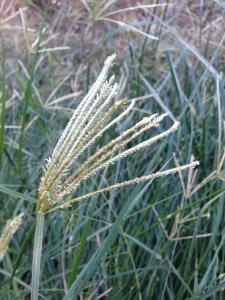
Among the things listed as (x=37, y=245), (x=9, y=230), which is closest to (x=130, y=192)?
(x=37, y=245)

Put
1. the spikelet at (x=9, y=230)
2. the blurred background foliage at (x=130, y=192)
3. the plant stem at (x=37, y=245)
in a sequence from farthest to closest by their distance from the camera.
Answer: the blurred background foliage at (x=130, y=192) → the plant stem at (x=37, y=245) → the spikelet at (x=9, y=230)

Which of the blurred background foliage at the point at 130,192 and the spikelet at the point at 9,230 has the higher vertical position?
the spikelet at the point at 9,230

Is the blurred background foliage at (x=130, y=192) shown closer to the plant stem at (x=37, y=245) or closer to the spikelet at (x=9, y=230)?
the plant stem at (x=37, y=245)

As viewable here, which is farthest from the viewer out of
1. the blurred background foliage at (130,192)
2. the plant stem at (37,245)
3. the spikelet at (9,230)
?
the blurred background foliage at (130,192)

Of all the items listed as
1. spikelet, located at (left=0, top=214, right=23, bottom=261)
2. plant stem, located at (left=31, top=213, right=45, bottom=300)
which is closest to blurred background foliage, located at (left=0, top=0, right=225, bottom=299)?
plant stem, located at (left=31, top=213, right=45, bottom=300)

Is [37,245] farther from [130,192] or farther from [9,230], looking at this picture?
[130,192]

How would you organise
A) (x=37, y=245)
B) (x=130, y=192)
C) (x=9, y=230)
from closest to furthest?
(x=9, y=230) → (x=37, y=245) → (x=130, y=192)

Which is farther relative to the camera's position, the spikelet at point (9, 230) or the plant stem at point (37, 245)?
the plant stem at point (37, 245)

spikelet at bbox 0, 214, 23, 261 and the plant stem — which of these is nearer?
spikelet at bbox 0, 214, 23, 261

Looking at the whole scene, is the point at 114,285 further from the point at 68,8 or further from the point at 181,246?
the point at 68,8

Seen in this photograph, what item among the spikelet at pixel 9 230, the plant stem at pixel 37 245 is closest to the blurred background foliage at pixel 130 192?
the plant stem at pixel 37 245

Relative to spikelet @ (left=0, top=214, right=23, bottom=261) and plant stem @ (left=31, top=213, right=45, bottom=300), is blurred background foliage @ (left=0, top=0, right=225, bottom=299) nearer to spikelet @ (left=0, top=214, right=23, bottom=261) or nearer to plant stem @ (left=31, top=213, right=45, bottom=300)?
plant stem @ (left=31, top=213, right=45, bottom=300)
